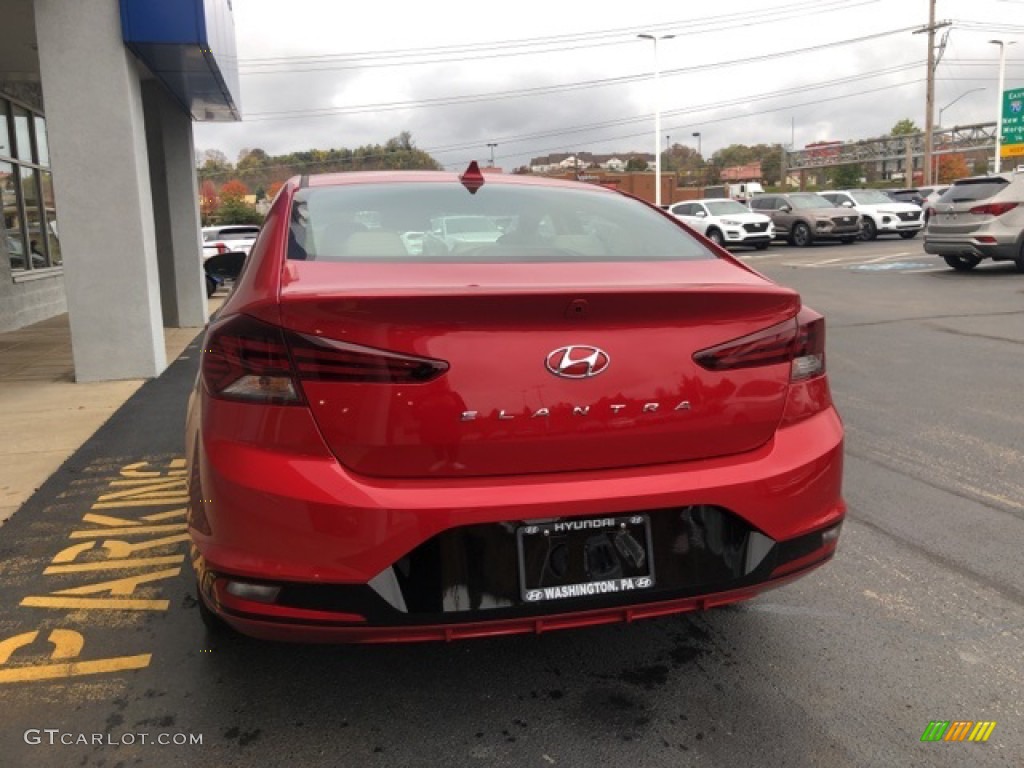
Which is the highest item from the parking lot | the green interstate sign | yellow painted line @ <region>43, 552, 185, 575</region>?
the green interstate sign

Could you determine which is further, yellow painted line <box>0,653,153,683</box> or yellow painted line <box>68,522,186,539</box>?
yellow painted line <box>68,522,186,539</box>

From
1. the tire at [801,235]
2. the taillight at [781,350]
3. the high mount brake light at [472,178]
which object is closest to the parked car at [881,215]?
the tire at [801,235]

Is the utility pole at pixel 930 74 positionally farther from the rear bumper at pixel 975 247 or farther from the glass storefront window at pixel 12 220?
the glass storefront window at pixel 12 220

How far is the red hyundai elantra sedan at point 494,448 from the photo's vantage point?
6.84 ft

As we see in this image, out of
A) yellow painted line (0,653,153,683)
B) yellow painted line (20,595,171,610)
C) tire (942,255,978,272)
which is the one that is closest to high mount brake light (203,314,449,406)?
yellow painted line (0,653,153,683)

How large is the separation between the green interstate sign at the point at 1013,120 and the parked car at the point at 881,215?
15684 millimetres

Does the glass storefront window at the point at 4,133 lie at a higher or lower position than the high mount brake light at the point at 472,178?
higher

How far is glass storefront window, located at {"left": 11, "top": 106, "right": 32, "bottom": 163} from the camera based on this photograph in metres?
13.6

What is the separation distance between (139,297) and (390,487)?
266 inches

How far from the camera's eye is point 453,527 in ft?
6.83

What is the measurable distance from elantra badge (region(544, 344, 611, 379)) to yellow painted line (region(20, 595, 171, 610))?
1975 millimetres

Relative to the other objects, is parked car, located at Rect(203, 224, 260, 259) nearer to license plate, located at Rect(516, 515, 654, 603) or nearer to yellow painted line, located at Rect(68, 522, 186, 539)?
yellow painted line, located at Rect(68, 522, 186, 539)

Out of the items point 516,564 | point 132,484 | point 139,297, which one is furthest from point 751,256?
point 516,564

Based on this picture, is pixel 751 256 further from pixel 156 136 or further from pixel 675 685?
pixel 675 685
